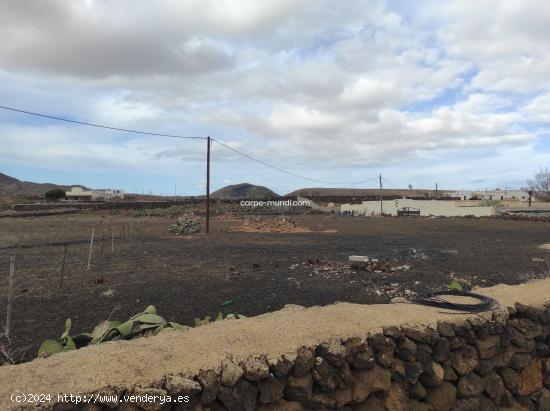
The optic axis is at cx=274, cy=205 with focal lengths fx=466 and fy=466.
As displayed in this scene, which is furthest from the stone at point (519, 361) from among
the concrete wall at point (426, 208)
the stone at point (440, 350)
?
the concrete wall at point (426, 208)

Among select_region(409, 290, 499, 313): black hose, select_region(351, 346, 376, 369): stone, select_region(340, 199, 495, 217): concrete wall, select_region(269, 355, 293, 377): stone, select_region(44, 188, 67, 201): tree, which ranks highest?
select_region(44, 188, 67, 201): tree

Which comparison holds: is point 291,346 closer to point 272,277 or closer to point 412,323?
point 412,323

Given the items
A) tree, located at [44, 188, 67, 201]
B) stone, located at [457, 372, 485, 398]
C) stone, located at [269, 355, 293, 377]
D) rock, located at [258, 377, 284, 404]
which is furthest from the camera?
tree, located at [44, 188, 67, 201]

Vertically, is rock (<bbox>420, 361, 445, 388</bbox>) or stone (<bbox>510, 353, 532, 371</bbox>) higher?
rock (<bbox>420, 361, 445, 388</bbox>)

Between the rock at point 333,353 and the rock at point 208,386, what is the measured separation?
1394 mm

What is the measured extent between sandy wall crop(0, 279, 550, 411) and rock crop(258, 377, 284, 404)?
0.04 feet

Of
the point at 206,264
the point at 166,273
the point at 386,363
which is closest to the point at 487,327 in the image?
the point at 386,363

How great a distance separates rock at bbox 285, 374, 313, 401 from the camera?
17.0ft

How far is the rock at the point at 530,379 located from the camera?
24.7ft

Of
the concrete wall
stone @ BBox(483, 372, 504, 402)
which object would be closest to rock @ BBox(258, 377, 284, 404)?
stone @ BBox(483, 372, 504, 402)

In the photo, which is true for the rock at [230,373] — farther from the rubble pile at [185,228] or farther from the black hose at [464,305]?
the rubble pile at [185,228]

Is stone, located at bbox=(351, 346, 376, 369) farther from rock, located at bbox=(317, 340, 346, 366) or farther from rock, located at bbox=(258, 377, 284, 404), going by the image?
rock, located at bbox=(258, 377, 284, 404)

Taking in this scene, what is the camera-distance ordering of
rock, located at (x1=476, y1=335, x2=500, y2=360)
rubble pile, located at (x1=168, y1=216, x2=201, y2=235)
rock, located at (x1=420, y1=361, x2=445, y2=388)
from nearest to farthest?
rock, located at (x1=420, y1=361, x2=445, y2=388) < rock, located at (x1=476, y1=335, x2=500, y2=360) < rubble pile, located at (x1=168, y1=216, x2=201, y2=235)

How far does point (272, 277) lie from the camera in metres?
14.6
